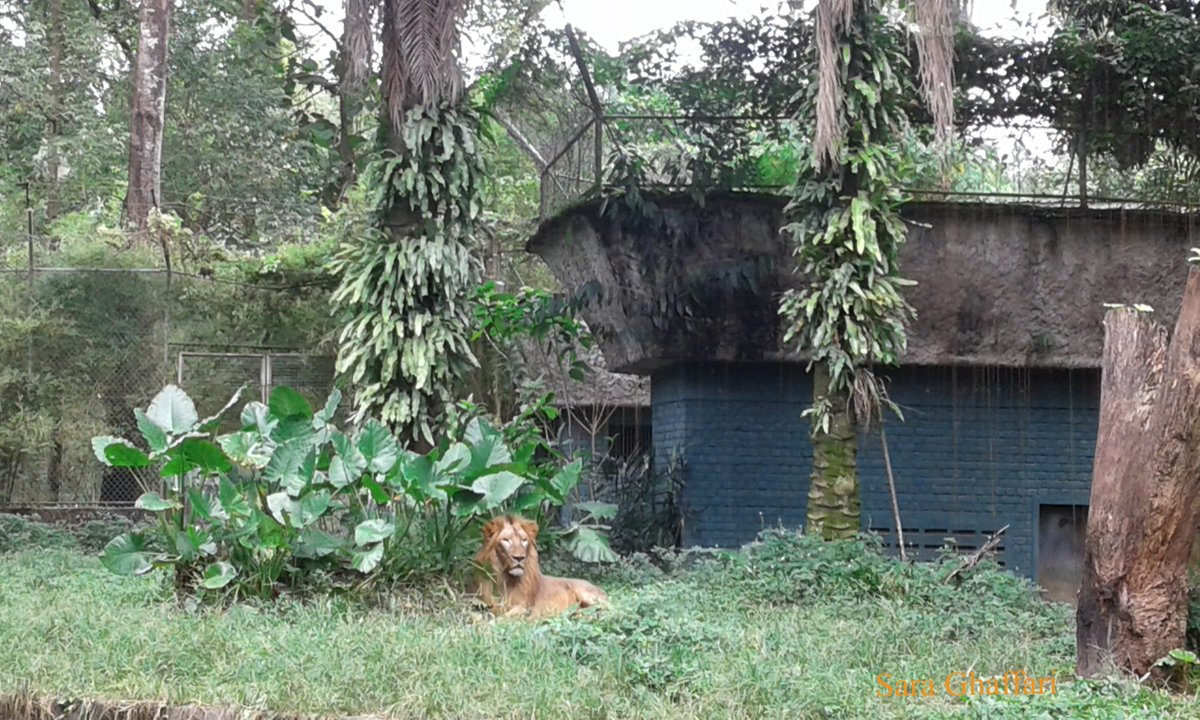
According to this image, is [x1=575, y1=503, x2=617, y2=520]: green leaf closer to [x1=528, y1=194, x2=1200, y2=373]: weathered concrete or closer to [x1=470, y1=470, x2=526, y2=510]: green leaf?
[x1=470, y1=470, x2=526, y2=510]: green leaf

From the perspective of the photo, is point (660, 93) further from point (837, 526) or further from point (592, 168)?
point (837, 526)

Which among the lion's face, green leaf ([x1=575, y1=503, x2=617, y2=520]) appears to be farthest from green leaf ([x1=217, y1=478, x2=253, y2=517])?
green leaf ([x1=575, y1=503, x2=617, y2=520])

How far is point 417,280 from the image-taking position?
12711mm

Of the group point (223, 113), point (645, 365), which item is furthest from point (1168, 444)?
point (223, 113)

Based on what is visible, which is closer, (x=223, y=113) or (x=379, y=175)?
(x=379, y=175)

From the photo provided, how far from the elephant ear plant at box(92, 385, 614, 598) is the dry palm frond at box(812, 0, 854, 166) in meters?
3.69

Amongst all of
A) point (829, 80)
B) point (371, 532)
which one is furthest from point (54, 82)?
point (371, 532)

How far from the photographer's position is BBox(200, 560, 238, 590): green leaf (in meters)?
9.30

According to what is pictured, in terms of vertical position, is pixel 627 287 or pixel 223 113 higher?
pixel 223 113

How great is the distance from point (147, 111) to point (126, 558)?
11.0m

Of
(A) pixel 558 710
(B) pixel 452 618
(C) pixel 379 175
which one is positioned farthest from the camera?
(C) pixel 379 175

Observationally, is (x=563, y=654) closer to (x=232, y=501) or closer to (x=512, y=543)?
(x=512, y=543)

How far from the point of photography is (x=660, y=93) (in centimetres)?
1602

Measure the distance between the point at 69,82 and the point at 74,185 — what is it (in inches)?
65.5
